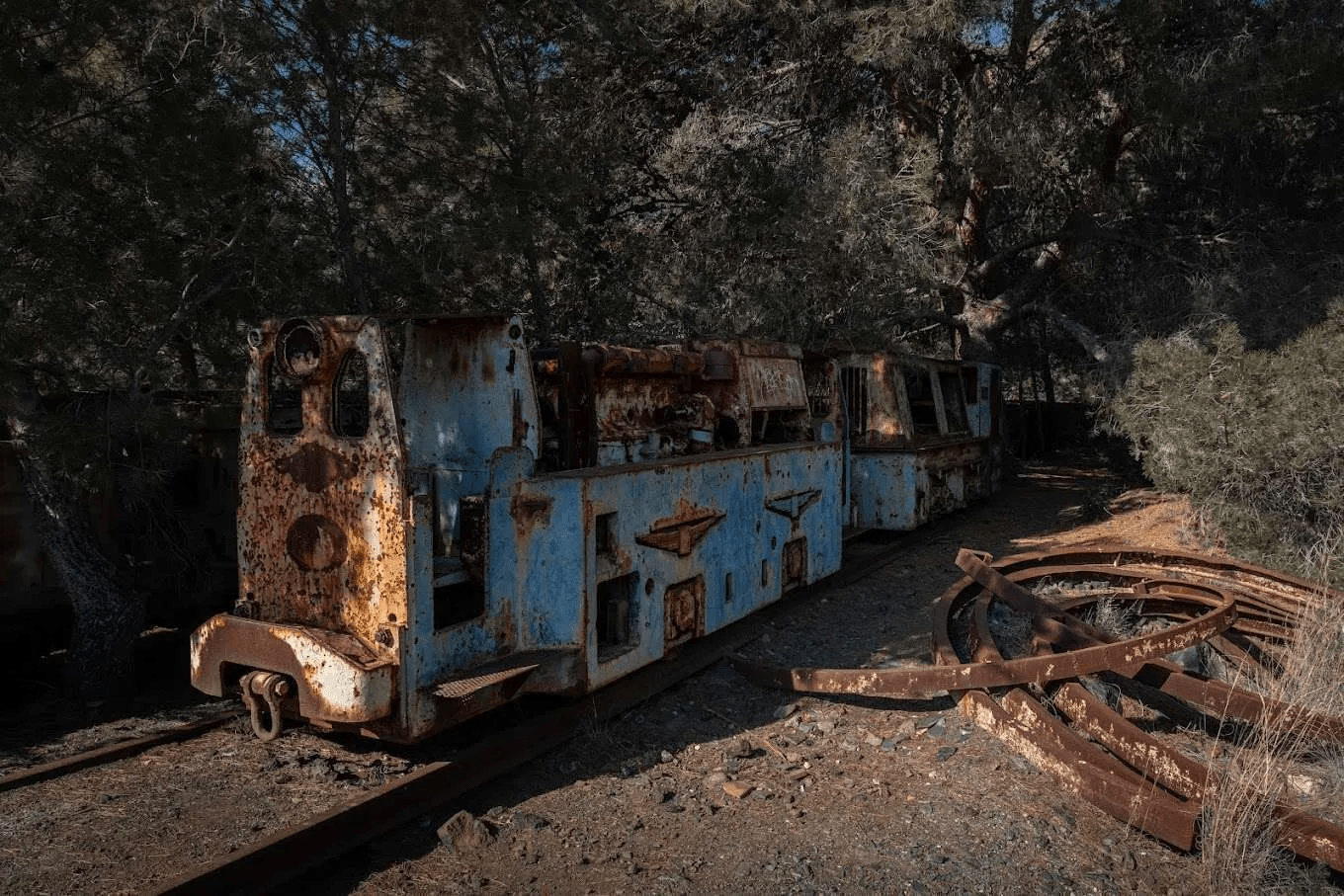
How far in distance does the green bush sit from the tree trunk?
8.96 meters

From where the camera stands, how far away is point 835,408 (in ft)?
27.9

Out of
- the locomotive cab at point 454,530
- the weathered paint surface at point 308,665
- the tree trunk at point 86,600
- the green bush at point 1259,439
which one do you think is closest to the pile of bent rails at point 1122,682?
the locomotive cab at point 454,530

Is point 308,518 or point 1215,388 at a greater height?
point 1215,388

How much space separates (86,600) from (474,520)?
121 inches

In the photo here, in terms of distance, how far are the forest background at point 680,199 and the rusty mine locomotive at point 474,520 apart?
170 cm

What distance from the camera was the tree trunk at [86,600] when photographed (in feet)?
19.4

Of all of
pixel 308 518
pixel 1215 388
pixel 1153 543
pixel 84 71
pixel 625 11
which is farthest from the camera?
pixel 625 11

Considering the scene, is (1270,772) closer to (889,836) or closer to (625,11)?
(889,836)

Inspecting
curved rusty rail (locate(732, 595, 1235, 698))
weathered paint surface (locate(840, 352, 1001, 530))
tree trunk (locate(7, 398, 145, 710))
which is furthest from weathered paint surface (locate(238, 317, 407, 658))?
weathered paint surface (locate(840, 352, 1001, 530))

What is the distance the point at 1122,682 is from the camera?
18.8 feet

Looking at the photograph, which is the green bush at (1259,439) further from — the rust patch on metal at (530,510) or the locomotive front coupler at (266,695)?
the locomotive front coupler at (266,695)

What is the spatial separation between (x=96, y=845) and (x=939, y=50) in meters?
11.9

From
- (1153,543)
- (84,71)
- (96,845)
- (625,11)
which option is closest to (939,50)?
(625,11)

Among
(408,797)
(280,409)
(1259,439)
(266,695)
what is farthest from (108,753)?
(1259,439)
